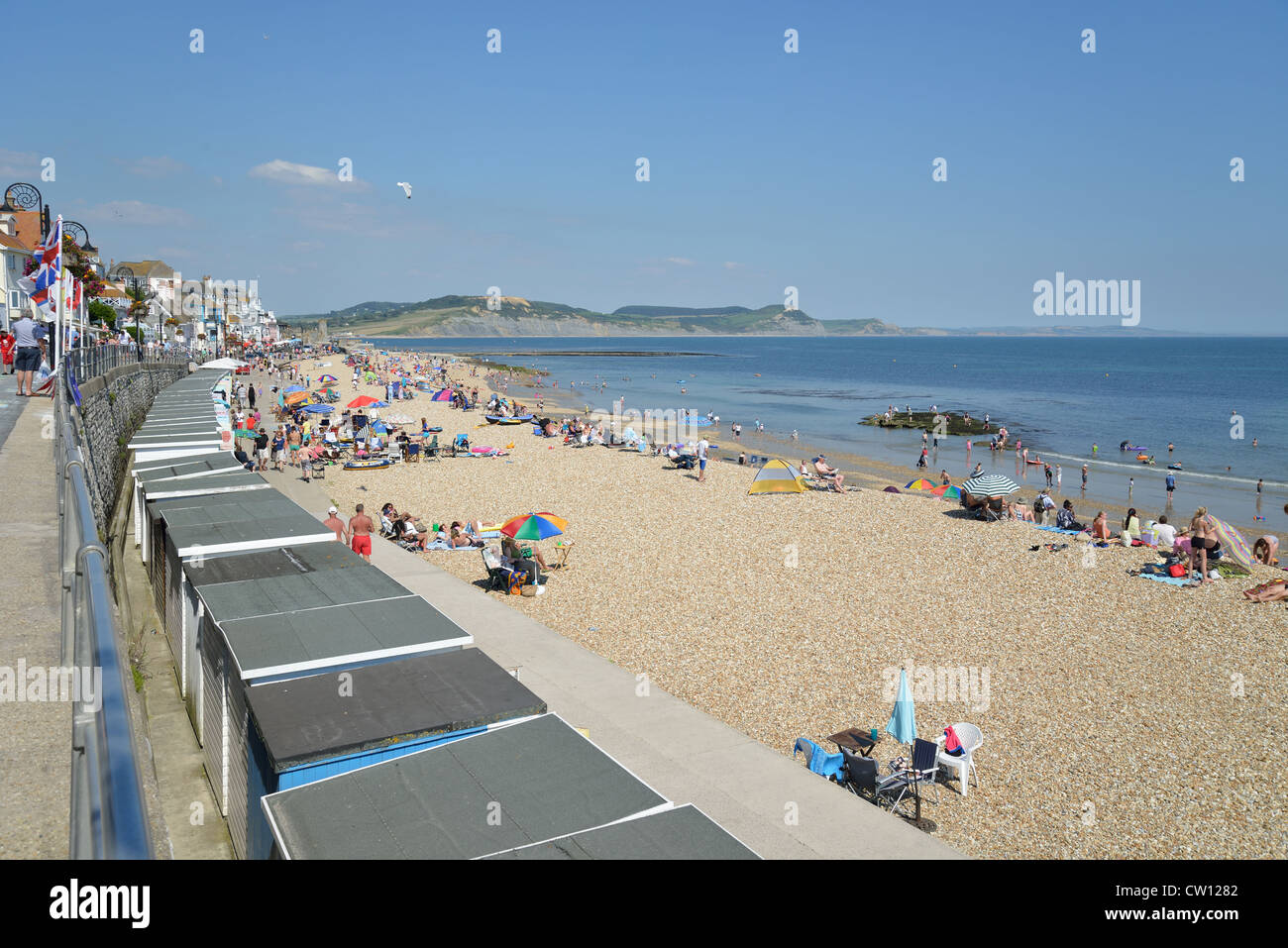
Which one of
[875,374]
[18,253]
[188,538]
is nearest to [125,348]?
[18,253]

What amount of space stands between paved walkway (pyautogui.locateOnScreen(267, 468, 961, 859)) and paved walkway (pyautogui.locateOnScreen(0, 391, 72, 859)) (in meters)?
4.62

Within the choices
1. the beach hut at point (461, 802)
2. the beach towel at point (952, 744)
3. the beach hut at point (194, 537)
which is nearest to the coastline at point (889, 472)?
the beach towel at point (952, 744)

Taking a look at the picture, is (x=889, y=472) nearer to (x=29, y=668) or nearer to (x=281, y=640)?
(x=281, y=640)

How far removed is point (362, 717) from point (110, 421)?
48.0 ft

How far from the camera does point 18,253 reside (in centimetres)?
3481

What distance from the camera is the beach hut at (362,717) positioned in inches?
209

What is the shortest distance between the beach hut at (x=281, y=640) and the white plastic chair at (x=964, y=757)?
5323 mm

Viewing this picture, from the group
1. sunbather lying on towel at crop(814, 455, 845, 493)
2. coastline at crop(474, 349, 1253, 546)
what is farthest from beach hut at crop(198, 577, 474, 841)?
sunbather lying on towel at crop(814, 455, 845, 493)

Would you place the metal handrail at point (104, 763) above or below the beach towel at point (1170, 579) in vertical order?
above

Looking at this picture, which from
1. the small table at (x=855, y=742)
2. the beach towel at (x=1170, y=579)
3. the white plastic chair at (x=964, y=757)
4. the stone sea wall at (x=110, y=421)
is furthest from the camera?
the beach towel at (x=1170, y=579)

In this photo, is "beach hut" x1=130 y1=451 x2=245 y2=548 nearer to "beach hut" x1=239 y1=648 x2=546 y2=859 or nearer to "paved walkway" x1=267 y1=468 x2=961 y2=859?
"paved walkway" x1=267 y1=468 x2=961 y2=859

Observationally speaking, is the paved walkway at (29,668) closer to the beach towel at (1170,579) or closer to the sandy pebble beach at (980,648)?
the sandy pebble beach at (980,648)
